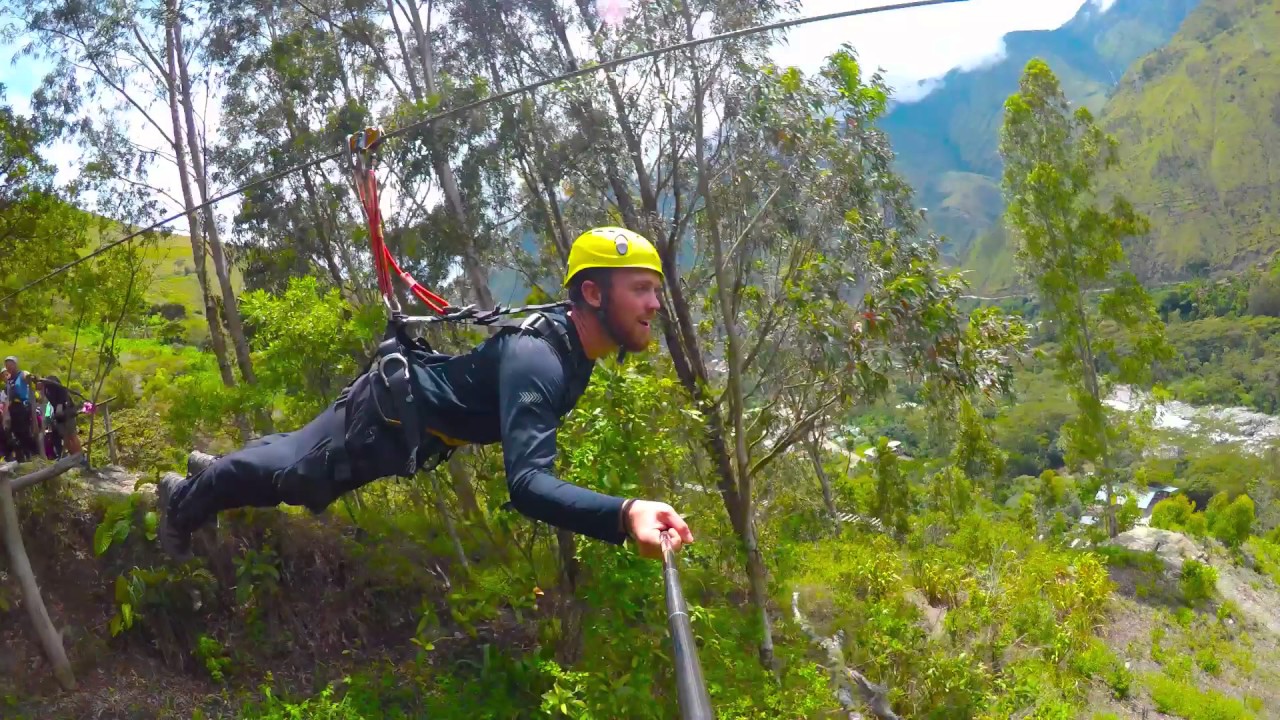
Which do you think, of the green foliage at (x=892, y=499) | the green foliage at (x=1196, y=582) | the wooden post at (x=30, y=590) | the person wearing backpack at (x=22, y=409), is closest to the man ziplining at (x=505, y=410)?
the wooden post at (x=30, y=590)

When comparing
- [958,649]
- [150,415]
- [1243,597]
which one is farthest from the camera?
[1243,597]

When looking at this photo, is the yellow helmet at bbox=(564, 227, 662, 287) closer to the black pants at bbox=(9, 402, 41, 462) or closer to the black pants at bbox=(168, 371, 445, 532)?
the black pants at bbox=(168, 371, 445, 532)

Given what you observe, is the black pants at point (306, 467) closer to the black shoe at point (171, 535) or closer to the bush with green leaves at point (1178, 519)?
the black shoe at point (171, 535)

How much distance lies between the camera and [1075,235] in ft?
54.7

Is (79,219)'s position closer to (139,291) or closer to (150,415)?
(139,291)

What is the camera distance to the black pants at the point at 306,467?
2686 millimetres

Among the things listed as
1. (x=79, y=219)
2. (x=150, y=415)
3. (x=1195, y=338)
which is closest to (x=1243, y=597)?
(x=150, y=415)

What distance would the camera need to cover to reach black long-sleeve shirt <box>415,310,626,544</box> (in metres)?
1.82

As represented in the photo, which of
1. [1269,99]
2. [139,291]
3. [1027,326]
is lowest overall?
[1027,326]

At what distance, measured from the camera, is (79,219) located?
1177 centimetres

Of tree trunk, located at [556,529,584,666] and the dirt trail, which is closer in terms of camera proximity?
tree trunk, located at [556,529,584,666]

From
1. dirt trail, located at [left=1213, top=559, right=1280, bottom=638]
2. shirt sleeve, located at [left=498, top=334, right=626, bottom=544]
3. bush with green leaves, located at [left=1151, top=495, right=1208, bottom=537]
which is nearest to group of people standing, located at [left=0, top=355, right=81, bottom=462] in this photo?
shirt sleeve, located at [left=498, top=334, right=626, bottom=544]

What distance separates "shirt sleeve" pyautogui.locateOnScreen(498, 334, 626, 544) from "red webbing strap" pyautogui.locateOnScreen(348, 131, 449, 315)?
0.90 m

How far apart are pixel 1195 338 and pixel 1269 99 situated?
6343 cm
